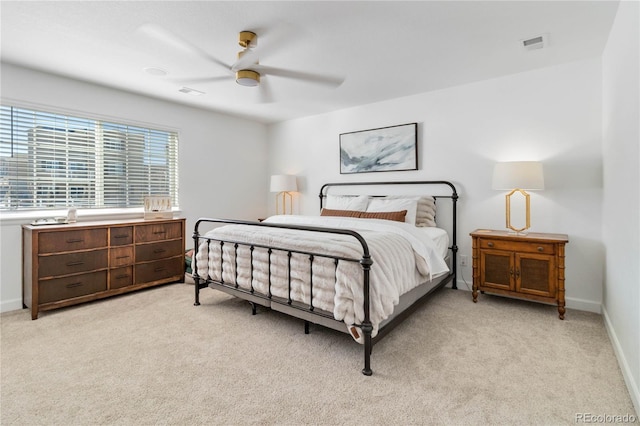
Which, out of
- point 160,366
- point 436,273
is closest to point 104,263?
point 160,366

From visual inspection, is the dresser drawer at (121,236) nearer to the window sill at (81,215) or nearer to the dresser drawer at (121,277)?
the dresser drawer at (121,277)

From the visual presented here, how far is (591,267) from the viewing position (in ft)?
10.2

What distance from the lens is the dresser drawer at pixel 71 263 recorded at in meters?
3.05

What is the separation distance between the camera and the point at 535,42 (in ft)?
8.94

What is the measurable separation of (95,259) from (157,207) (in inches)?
37.8

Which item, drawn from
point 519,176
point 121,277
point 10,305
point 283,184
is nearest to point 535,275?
point 519,176

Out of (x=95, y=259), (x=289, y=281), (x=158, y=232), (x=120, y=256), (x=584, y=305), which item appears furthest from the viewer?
(x=158, y=232)

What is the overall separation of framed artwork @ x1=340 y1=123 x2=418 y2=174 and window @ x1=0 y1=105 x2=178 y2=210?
2.54 metres

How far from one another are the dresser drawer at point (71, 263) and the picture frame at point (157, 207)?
2.32 ft

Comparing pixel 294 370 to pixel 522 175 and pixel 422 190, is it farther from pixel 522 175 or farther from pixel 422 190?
pixel 422 190

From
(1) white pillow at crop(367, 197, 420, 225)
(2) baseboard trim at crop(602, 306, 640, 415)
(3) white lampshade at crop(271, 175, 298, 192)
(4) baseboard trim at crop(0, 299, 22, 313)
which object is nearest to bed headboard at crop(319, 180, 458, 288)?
(1) white pillow at crop(367, 197, 420, 225)

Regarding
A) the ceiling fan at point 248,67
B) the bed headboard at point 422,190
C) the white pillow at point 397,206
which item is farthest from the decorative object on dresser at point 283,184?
the ceiling fan at point 248,67

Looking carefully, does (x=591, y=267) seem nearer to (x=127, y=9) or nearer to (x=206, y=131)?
(x=127, y=9)

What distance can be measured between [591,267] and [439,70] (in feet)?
8.15
